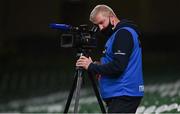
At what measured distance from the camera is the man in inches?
249

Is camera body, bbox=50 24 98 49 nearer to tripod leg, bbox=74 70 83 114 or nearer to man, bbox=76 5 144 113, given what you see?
man, bbox=76 5 144 113

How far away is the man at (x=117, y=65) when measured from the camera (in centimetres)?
632

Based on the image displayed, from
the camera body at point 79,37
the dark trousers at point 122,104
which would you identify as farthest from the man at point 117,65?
the camera body at point 79,37

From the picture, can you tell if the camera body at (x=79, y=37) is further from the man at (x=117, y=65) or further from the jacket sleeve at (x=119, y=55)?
the jacket sleeve at (x=119, y=55)

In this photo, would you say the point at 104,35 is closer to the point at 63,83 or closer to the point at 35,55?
the point at 63,83

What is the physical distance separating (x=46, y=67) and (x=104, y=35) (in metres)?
18.4

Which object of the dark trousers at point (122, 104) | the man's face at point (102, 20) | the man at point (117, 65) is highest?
the man's face at point (102, 20)

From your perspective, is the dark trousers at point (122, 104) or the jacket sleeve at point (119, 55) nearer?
the jacket sleeve at point (119, 55)

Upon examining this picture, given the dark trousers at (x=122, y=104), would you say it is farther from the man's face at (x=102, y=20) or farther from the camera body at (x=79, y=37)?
the man's face at (x=102, y=20)

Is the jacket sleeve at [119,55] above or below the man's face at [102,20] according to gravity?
below

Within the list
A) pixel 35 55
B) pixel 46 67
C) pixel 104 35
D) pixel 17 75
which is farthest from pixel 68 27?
pixel 35 55

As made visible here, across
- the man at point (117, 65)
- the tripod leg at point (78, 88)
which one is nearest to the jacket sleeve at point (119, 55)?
the man at point (117, 65)

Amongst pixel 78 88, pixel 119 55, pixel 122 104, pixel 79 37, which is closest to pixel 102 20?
pixel 79 37

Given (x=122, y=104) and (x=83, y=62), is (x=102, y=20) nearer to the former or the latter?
(x=83, y=62)
